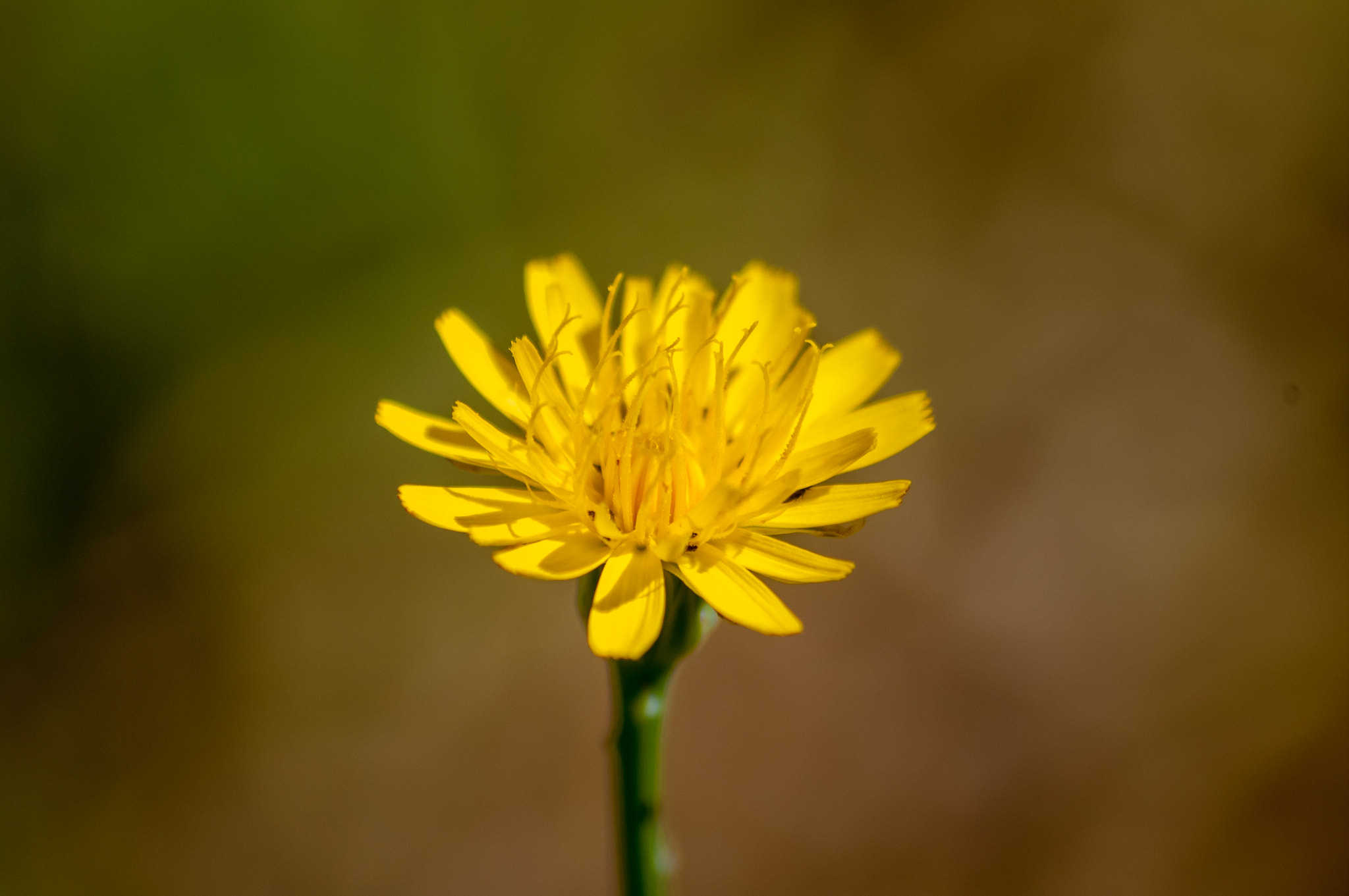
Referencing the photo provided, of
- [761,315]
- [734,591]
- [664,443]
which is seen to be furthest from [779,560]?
[761,315]

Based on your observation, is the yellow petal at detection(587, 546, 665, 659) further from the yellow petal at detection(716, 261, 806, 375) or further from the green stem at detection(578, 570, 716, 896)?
Result: the yellow petal at detection(716, 261, 806, 375)

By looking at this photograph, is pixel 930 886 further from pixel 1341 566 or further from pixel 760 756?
pixel 1341 566

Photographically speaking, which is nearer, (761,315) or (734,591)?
(734,591)

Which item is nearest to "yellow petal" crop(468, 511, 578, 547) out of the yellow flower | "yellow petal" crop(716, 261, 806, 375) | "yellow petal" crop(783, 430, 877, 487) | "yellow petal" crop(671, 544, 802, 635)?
the yellow flower

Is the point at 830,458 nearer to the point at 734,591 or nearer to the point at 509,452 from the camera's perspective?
the point at 734,591

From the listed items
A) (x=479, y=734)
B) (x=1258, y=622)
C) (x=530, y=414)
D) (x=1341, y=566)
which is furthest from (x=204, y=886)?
(x=1341, y=566)

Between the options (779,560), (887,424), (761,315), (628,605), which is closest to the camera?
(628,605)
